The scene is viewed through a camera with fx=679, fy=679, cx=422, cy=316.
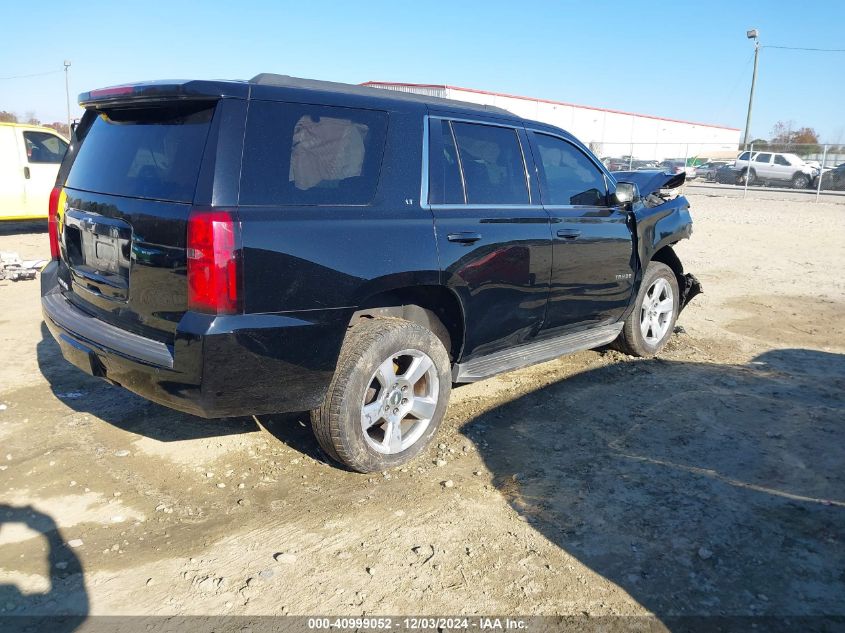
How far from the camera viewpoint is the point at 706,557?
2955 mm

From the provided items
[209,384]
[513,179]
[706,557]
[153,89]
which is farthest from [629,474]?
[153,89]

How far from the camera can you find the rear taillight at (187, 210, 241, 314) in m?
2.84

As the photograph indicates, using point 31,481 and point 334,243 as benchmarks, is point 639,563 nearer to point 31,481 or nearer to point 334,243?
point 334,243

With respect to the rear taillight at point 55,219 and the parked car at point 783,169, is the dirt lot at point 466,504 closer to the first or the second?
the rear taillight at point 55,219

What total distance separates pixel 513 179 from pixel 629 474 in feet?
6.31

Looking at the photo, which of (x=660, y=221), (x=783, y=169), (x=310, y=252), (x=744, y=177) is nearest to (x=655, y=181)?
(x=660, y=221)

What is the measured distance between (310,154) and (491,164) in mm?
1380

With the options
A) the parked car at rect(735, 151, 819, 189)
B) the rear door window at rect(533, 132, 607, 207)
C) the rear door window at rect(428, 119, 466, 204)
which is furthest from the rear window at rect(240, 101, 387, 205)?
the parked car at rect(735, 151, 819, 189)

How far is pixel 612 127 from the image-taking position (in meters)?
50.5

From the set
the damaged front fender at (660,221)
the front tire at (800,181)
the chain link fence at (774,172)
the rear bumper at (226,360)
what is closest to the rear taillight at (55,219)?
the rear bumper at (226,360)

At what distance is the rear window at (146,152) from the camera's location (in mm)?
3004

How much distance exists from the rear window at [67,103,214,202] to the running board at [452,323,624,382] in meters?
1.91

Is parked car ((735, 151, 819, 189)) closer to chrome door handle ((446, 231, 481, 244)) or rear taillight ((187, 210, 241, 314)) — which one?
chrome door handle ((446, 231, 481, 244))

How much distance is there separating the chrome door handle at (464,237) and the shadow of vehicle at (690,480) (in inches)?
48.2
